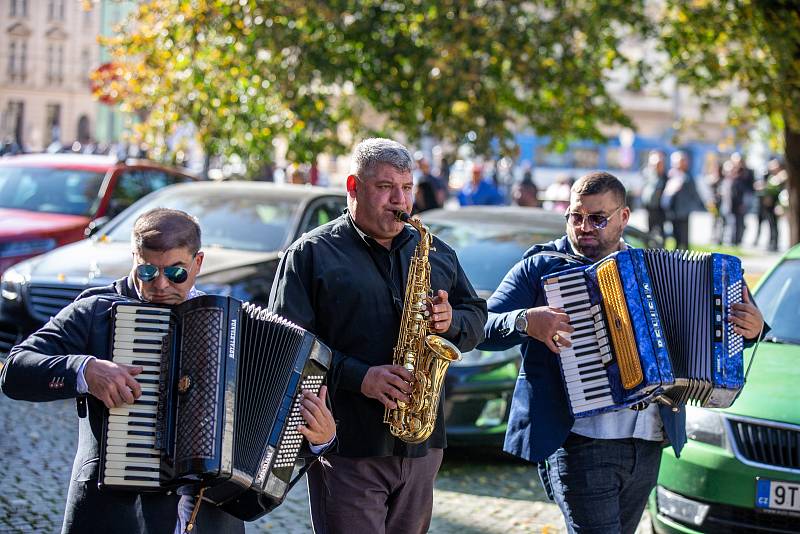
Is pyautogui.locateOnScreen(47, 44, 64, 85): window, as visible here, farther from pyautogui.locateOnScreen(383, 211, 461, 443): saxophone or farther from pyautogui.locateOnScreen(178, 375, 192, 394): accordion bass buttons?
pyautogui.locateOnScreen(178, 375, 192, 394): accordion bass buttons

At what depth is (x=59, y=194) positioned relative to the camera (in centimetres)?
1197

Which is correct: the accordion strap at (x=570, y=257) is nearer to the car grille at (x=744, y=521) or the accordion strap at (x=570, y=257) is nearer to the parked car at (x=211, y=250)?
the car grille at (x=744, y=521)

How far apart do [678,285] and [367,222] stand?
1240 millimetres

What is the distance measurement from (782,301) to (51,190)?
792cm

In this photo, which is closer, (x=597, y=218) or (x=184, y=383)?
(x=184, y=383)

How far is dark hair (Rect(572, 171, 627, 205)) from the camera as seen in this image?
14.8ft

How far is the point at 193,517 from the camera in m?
3.54

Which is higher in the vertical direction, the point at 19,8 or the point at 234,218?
the point at 19,8

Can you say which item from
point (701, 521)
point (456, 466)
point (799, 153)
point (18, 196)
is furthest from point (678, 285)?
point (799, 153)

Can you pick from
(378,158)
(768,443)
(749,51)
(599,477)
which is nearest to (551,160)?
(749,51)

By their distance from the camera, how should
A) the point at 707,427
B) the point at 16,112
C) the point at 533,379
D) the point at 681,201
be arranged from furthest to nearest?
the point at 16,112
the point at 681,201
the point at 707,427
the point at 533,379

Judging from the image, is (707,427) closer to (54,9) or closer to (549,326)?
(549,326)

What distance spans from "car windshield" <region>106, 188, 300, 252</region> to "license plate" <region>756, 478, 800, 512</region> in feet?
15.8

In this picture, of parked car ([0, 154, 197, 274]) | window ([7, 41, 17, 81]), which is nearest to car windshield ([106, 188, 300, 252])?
parked car ([0, 154, 197, 274])
